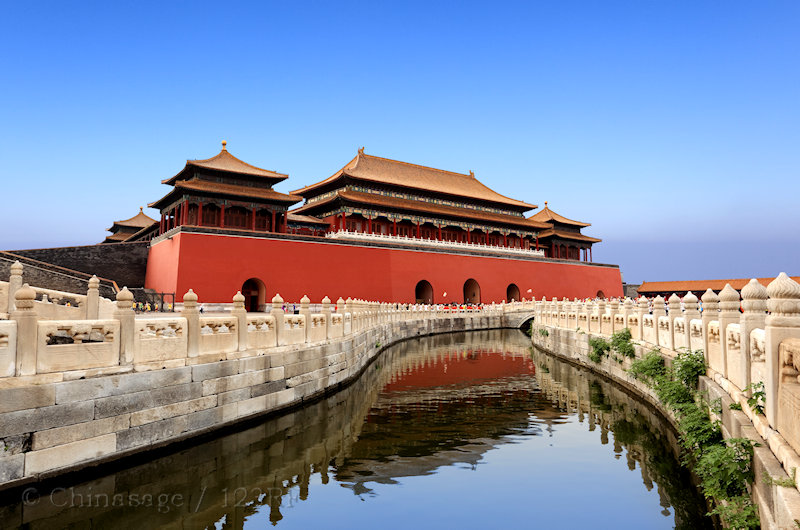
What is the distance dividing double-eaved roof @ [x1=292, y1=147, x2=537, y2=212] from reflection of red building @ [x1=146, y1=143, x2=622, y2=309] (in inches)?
4.5

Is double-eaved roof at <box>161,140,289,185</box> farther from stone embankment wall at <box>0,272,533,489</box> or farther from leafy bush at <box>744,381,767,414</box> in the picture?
leafy bush at <box>744,381,767,414</box>

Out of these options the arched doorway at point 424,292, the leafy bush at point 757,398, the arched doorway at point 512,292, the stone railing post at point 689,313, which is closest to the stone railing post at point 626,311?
the stone railing post at point 689,313

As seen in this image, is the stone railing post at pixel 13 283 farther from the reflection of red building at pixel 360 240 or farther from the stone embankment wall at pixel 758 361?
the stone embankment wall at pixel 758 361

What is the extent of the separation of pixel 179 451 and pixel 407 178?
2974 centimetres

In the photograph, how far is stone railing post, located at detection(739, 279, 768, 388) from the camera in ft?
15.4

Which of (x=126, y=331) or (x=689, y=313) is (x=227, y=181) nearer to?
(x=126, y=331)

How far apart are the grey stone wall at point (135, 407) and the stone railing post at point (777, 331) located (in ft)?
21.8

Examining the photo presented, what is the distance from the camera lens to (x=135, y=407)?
6590 millimetres

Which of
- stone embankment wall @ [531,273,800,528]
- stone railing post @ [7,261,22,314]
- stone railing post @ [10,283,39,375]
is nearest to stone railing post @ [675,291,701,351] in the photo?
stone embankment wall @ [531,273,800,528]

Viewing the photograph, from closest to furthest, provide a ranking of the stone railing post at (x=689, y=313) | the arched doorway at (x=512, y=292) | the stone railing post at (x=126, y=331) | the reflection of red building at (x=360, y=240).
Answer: the stone railing post at (x=126, y=331) → the stone railing post at (x=689, y=313) → the reflection of red building at (x=360, y=240) → the arched doorway at (x=512, y=292)

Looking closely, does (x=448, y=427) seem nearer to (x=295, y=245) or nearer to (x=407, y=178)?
(x=295, y=245)

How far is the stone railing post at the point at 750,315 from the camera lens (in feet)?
15.4

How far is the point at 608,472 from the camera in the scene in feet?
22.1

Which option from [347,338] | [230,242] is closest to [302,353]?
[347,338]
